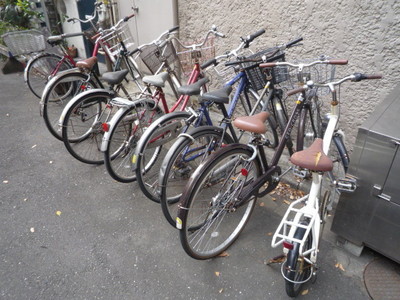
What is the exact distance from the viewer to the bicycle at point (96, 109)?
11.1 ft

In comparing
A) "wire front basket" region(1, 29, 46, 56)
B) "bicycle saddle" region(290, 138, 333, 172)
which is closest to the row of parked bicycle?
"bicycle saddle" region(290, 138, 333, 172)

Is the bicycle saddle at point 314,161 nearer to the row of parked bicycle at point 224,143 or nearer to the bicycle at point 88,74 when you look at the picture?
the row of parked bicycle at point 224,143

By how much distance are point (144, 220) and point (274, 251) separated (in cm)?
141

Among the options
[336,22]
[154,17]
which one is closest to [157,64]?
[154,17]

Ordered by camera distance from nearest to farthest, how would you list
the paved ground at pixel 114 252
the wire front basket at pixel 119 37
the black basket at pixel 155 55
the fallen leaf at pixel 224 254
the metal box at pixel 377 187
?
1. the metal box at pixel 377 187
2. the paved ground at pixel 114 252
3. the fallen leaf at pixel 224 254
4. the black basket at pixel 155 55
5. the wire front basket at pixel 119 37

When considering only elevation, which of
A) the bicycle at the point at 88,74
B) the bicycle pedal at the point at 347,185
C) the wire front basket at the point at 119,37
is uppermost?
the wire front basket at the point at 119,37

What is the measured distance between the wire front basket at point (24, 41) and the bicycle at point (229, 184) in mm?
4664

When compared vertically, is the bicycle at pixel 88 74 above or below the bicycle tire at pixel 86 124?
above

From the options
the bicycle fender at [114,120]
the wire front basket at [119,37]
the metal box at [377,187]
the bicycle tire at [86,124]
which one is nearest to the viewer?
the metal box at [377,187]

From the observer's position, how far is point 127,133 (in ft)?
11.7

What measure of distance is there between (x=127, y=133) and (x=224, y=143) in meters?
1.26

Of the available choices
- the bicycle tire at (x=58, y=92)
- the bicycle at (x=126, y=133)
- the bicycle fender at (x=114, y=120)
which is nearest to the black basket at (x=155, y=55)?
the bicycle at (x=126, y=133)

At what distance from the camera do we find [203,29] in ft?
15.3

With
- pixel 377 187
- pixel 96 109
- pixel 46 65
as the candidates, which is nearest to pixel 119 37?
pixel 96 109
